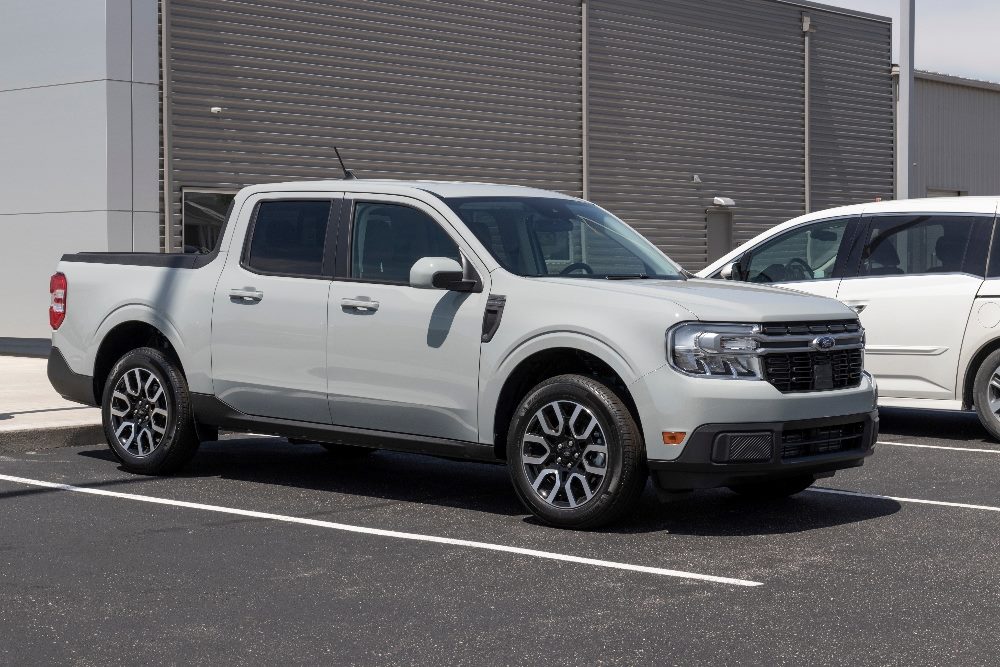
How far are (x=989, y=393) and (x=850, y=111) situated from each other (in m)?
20.6

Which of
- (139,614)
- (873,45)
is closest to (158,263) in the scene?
(139,614)

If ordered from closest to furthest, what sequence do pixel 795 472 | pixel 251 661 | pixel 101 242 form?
A: pixel 251 661
pixel 795 472
pixel 101 242

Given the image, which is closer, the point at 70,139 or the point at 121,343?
the point at 121,343

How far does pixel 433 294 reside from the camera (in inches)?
321

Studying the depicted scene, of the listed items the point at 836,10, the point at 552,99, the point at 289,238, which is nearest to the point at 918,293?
the point at 289,238

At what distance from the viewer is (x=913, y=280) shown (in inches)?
454

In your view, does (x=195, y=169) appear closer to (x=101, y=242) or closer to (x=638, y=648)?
(x=101, y=242)

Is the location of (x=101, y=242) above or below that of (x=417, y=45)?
below

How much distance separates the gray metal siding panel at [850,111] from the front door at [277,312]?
22.3 metres

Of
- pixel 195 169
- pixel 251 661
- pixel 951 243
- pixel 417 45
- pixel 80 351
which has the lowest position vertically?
pixel 251 661

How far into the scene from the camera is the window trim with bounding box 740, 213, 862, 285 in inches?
471

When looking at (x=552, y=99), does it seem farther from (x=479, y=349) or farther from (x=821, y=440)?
(x=821, y=440)

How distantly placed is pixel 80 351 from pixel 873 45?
24670mm

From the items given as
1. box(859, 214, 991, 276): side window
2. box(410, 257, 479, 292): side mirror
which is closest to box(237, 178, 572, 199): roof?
box(410, 257, 479, 292): side mirror
